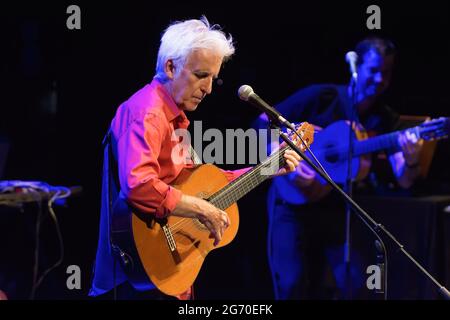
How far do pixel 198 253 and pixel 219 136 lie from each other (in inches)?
51.7

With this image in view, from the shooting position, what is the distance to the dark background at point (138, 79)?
4836 mm

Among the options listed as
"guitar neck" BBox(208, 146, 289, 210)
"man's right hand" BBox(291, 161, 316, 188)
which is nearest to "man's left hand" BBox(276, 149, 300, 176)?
"guitar neck" BBox(208, 146, 289, 210)

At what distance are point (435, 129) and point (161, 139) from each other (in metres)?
2.32

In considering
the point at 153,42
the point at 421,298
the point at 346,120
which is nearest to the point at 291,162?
the point at 346,120

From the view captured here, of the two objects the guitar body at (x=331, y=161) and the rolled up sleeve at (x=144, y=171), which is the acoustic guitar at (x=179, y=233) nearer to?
the rolled up sleeve at (x=144, y=171)

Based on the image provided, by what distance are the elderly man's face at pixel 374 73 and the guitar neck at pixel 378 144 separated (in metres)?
0.33

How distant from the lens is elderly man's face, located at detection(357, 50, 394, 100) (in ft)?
16.0

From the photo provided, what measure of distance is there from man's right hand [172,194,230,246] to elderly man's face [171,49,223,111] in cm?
49

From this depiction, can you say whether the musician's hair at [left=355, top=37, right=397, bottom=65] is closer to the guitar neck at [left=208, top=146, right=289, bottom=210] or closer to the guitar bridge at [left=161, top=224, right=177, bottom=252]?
the guitar neck at [left=208, top=146, right=289, bottom=210]

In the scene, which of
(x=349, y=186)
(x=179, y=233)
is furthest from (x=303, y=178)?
(x=179, y=233)

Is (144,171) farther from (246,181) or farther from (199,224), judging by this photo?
(246,181)

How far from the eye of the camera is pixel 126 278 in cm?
322
